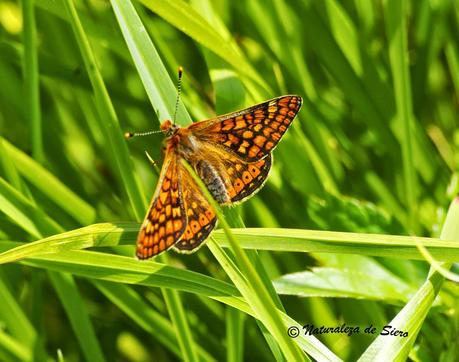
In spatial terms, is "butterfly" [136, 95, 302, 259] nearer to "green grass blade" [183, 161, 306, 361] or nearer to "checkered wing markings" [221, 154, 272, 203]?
"checkered wing markings" [221, 154, 272, 203]

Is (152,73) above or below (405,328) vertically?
above

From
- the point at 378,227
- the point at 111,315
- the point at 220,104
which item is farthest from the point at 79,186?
the point at 378,227

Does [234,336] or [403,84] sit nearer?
[234,336]

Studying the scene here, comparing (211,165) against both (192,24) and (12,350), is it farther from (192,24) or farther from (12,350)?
(12,350)

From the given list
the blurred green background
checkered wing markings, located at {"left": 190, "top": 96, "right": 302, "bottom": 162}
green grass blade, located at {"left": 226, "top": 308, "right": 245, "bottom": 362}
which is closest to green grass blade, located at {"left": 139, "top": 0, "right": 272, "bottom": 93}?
the blurred green background

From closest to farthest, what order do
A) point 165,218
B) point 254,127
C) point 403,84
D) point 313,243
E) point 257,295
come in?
point 257,295 < point 313,243 < point 165,218 < point 254,127 < point 403,84

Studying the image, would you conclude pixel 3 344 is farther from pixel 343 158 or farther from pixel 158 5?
pixel 343 158

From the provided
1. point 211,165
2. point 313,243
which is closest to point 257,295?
point 313,243
